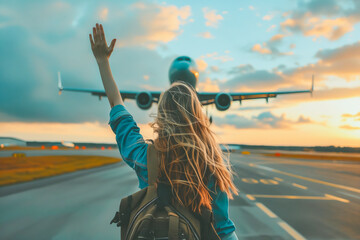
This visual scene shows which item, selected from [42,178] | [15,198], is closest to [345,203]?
[15,198]

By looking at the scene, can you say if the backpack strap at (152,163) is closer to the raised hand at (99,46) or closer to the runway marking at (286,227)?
the raised hand at (99,46)

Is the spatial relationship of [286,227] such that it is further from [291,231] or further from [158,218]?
[158,218]

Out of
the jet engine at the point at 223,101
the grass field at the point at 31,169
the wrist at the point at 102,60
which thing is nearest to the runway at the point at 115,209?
the grass field at the point at 31,169

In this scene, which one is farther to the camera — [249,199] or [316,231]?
[249,199]

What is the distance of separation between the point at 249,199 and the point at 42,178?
772 centimetres

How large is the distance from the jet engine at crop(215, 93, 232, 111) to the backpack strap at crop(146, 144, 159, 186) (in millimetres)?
16372

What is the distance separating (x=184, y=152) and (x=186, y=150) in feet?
0.07

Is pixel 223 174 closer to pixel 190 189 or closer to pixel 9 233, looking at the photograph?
pixel 190 189

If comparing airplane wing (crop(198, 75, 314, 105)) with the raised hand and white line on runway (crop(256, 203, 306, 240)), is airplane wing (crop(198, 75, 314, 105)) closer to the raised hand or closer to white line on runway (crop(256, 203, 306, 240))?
white line on runway (crop(256, 203, 306, 240))

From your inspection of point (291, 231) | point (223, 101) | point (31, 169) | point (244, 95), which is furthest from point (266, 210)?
point (244, 95)

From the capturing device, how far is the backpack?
114 cm

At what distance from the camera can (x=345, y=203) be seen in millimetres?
6625

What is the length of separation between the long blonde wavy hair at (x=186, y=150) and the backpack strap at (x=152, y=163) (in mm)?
24

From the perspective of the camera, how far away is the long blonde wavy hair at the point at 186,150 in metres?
1.24
